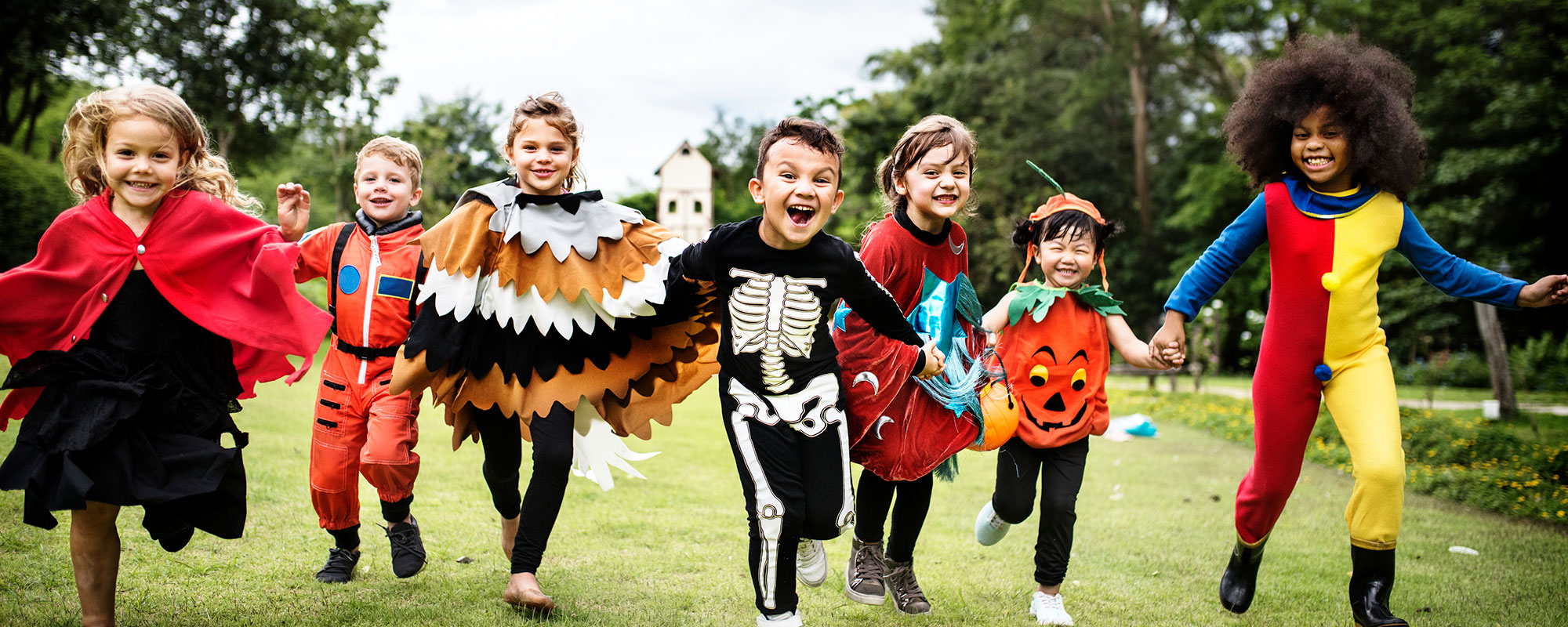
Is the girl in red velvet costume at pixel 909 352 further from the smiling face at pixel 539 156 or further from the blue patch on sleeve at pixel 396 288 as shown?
the blue patch on sleeve at pixel 396 288

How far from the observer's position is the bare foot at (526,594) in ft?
12.2

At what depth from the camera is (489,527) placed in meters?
5.60

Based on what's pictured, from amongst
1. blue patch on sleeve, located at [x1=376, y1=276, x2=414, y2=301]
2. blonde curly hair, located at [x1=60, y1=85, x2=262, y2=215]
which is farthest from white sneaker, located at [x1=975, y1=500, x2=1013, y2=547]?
blonde curly hair, located at [x1=60, y1=85, x2=262, y2=215]

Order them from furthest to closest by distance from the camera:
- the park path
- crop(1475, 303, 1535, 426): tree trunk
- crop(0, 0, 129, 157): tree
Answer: crop(0, 0, 129, 157): tree → the park path → crop(1475, 303, 1535, 426): tree trunk

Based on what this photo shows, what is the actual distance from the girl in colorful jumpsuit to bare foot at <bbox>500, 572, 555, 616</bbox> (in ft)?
8.71

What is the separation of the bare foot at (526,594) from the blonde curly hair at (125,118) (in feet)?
6.06

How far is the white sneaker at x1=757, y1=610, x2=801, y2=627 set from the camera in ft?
11.4

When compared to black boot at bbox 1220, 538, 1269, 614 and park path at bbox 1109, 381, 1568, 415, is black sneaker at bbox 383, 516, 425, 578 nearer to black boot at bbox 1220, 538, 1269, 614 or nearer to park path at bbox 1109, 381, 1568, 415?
black boot at bbox 1220, 538, 1269, 614

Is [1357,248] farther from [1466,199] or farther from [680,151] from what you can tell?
[680,151]

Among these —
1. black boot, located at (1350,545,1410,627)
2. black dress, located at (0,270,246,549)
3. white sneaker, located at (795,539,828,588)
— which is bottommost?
white sneaker, located at (795,539,828,588)

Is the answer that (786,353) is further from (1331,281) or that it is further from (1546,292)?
(1546,292)

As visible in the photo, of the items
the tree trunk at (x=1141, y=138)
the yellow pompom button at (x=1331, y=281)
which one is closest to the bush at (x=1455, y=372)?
the tree trunk at (x=1141, y=138)

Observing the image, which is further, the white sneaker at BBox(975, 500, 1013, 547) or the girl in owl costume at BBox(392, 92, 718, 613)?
the white sneaker at BBox(975, 500, 1013, 547)

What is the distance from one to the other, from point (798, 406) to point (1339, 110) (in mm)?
2467
